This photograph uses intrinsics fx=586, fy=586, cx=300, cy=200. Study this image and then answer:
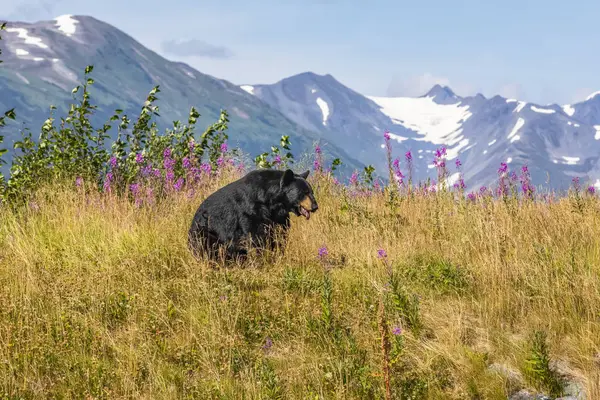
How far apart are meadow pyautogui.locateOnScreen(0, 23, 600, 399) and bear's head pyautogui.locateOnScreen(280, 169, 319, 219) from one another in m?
0.48

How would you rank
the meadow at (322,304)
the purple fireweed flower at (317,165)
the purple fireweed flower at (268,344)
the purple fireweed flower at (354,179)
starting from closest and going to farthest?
1. the meadow at (322,304)
2. the purple fireweed flower at (268,344)
3. the purple fireweed flower at (354,179)
4. the purple fireweed flower at (317,165)

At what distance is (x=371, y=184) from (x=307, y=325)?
231 inches

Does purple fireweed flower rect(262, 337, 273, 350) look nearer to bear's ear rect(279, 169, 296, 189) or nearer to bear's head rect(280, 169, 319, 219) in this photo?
bear's head rect(280, 169, 319, 219)

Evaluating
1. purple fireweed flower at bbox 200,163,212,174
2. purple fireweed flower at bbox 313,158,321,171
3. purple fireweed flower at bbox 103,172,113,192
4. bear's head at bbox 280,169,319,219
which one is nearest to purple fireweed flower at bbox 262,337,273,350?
bear's head at bbox 280,169,319,219

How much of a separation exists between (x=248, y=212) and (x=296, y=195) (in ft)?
1.99

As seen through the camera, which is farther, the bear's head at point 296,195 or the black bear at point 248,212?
the bear's head at point 296,195

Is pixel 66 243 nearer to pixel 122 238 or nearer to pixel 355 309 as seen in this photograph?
pixel 122 238

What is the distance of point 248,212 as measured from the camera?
6887 millimetres

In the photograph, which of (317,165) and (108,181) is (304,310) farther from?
(108,181)

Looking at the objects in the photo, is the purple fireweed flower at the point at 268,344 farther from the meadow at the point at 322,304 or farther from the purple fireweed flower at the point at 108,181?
the purple fireweed flower at the point at 108,181

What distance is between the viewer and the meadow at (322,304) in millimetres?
4406

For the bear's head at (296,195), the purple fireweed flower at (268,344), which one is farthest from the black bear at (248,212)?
the purple fireweed flower at (268,344)

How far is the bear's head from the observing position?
275 inches

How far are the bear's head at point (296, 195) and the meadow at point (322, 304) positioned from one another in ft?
1.57
